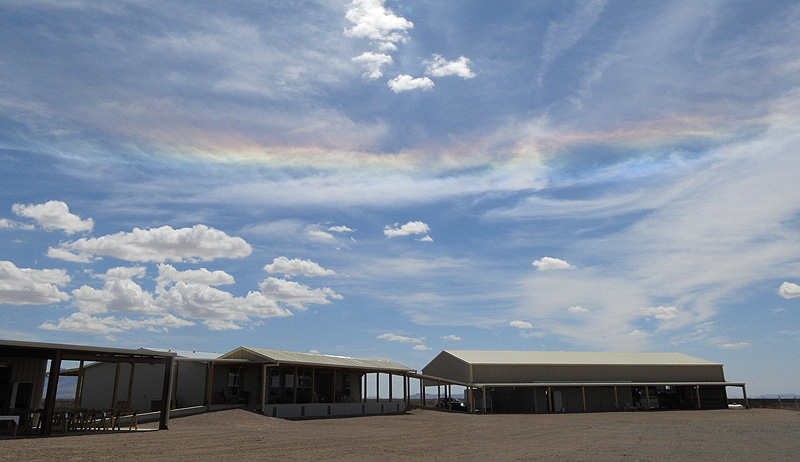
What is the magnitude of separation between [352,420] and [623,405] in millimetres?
26658

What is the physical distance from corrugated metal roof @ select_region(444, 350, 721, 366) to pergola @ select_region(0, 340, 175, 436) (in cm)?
2818

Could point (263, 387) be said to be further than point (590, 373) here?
No

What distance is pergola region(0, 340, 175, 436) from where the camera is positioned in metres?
17.4

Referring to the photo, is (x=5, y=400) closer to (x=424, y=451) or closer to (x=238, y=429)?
(x=238, y=429)

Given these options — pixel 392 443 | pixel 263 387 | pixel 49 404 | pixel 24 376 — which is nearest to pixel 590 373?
pixel 263 387

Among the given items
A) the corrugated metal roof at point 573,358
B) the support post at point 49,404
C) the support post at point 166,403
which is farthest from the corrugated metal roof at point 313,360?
the support post at point 49,404

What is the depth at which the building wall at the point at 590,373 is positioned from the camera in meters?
45.5

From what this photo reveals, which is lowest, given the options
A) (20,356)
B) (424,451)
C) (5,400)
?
(424,451)

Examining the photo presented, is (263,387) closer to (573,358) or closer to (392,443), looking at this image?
(392,443)

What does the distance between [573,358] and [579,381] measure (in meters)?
3.39

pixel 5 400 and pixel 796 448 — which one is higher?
pixel 5 400

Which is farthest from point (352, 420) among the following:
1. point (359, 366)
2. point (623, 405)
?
point (623, 405)

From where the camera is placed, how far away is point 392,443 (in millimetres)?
18562

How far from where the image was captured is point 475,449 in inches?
672
